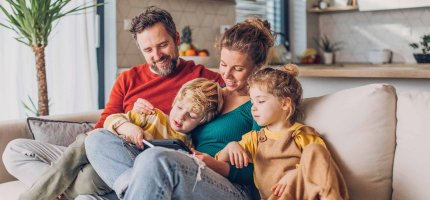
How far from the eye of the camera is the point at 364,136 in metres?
1.94

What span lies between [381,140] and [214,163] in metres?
0.58

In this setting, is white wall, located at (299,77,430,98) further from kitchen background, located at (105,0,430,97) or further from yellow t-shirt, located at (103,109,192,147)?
yellow t-shirt, located at (103,109,192,147)

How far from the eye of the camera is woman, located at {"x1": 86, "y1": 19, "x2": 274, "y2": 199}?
1727 millimetres

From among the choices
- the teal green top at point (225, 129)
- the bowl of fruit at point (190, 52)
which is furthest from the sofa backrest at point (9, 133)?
the bowl of fruit at point (190, 52)

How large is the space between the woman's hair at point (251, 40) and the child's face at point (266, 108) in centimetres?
22

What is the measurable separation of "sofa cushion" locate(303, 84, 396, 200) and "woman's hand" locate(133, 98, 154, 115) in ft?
2.23

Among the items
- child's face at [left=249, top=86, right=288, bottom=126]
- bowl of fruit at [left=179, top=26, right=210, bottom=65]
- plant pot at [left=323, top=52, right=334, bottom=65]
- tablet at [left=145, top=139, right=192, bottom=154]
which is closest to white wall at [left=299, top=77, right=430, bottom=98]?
bowl of fruit at [left=179, top=26, right=210, bottom=65]

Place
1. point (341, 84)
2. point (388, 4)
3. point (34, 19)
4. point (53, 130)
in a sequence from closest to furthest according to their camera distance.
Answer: point (53, 130) < point (34, 19) < point (341, 84) < point (388, 4)

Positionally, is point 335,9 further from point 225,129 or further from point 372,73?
point 225,129

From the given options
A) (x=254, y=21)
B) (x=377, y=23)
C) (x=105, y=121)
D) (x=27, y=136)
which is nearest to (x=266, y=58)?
(x=254, y=21)

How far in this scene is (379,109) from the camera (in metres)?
1.97

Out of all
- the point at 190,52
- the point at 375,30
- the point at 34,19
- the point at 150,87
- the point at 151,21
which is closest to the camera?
the point at 151,21

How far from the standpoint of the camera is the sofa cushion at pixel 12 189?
2334mm

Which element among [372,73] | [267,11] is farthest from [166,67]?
[267,11]
